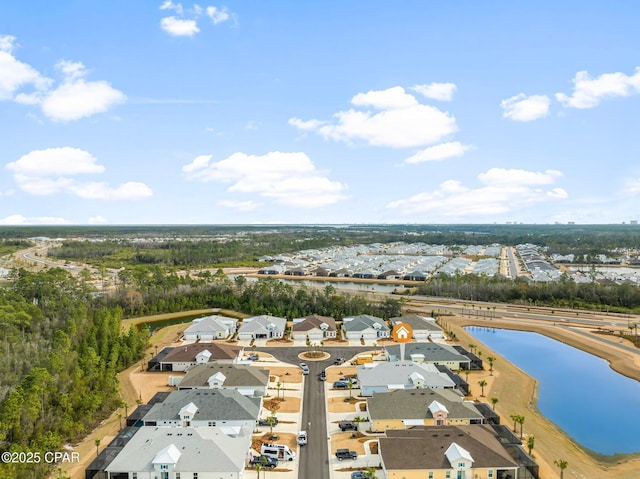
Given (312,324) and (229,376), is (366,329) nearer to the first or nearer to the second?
(312,324)

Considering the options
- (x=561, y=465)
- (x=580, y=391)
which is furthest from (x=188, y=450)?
(x=580, y=391)

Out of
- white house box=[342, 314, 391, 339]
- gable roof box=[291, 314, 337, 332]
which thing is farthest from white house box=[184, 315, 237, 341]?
white house box=[342, 314, 391, 339]

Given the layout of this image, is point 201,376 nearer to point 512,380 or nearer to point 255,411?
point 255,411

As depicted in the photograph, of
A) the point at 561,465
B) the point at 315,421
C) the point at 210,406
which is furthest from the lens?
the point at 315,421

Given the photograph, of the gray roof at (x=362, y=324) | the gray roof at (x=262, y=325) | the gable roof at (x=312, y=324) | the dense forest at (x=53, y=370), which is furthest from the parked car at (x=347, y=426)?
the gray roof at (x=262, y=325)

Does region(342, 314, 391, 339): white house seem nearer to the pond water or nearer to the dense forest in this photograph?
the pond water

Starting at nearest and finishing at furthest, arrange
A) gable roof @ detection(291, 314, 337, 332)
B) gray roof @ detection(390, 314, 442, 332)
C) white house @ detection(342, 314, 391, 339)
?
white house @ detection(342, 314, 391, 339), gable roof @ detection(291, 314, 337, 332), gray roof @ detection(390, 314, 442, 332)
